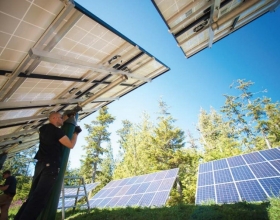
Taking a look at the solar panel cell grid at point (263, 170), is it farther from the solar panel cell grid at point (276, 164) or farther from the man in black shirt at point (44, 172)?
the man in black shirt at point (44, 172)

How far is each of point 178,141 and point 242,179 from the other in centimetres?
1654

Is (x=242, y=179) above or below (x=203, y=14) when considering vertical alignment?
below

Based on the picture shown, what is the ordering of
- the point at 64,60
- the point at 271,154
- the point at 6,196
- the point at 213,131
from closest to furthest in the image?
the point at 64,60 < the point at 6,196 < the point at 271,154 < the point at 213,131

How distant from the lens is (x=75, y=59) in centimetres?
443

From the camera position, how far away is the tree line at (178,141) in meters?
21.7

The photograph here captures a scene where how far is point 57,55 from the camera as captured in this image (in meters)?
3.87

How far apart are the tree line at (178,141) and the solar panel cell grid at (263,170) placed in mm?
12226

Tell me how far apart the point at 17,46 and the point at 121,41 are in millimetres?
2384

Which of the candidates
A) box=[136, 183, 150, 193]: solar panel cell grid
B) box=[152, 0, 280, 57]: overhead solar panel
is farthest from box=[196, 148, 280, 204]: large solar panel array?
box=[152, 0, 280, 57]: overhead solar panel

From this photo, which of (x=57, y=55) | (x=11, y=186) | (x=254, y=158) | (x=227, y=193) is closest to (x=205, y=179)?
(x=227, y=193)

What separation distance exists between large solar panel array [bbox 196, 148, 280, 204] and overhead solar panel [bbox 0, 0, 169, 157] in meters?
5.53

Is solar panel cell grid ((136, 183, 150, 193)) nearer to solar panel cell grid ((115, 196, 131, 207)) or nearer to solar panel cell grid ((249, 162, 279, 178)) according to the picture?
solar panel cell grid ((115, 196, 131, 207))

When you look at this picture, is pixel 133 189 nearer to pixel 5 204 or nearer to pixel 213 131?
pixel 5 204

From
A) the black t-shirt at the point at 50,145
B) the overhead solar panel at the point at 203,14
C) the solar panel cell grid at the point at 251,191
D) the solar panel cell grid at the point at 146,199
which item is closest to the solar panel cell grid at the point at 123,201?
the solar panel cell grid at the point at 146,199
